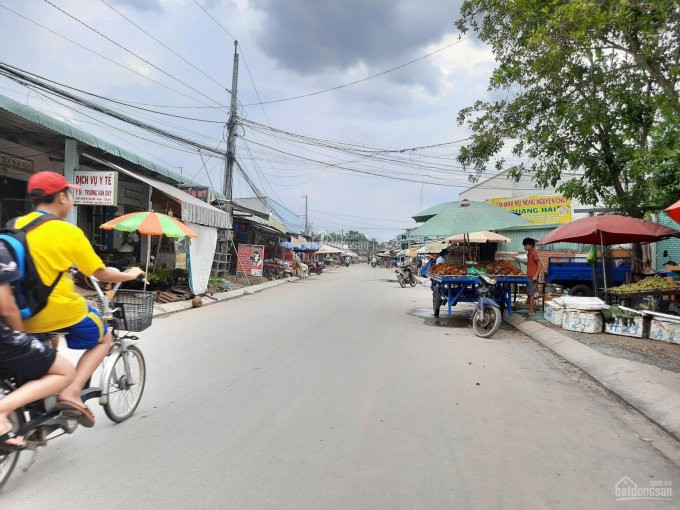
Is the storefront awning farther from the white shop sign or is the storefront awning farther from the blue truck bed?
the blue truck bed

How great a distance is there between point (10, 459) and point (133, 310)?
1436mm

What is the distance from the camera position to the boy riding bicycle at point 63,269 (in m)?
2.67

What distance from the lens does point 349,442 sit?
11.2ft

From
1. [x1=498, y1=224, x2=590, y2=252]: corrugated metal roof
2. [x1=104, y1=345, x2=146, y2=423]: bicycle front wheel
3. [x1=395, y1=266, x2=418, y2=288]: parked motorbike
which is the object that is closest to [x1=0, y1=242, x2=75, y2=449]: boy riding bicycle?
[x1=104, y1=345, x2=146, y2=423]: bicycle front wheel

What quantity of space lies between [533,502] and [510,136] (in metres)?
10.5

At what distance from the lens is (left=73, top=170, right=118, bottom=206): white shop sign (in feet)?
36.9

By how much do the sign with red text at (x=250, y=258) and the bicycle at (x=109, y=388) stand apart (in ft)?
57.6

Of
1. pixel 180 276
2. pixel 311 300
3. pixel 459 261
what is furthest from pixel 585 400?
pixel 180 276

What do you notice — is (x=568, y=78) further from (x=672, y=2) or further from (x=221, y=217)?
(x=221, y=217)

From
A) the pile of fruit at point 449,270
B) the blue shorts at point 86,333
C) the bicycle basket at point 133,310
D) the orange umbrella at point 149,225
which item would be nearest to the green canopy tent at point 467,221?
the pile of fruit at point 449,270

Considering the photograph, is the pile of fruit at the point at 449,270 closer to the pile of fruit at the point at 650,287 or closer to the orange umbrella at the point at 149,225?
the pile of fruit at the point at 650,287

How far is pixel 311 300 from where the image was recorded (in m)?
15.0

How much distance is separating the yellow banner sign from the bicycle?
2196 cm

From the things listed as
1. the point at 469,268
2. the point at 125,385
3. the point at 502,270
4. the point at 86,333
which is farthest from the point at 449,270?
the point at 86,333
